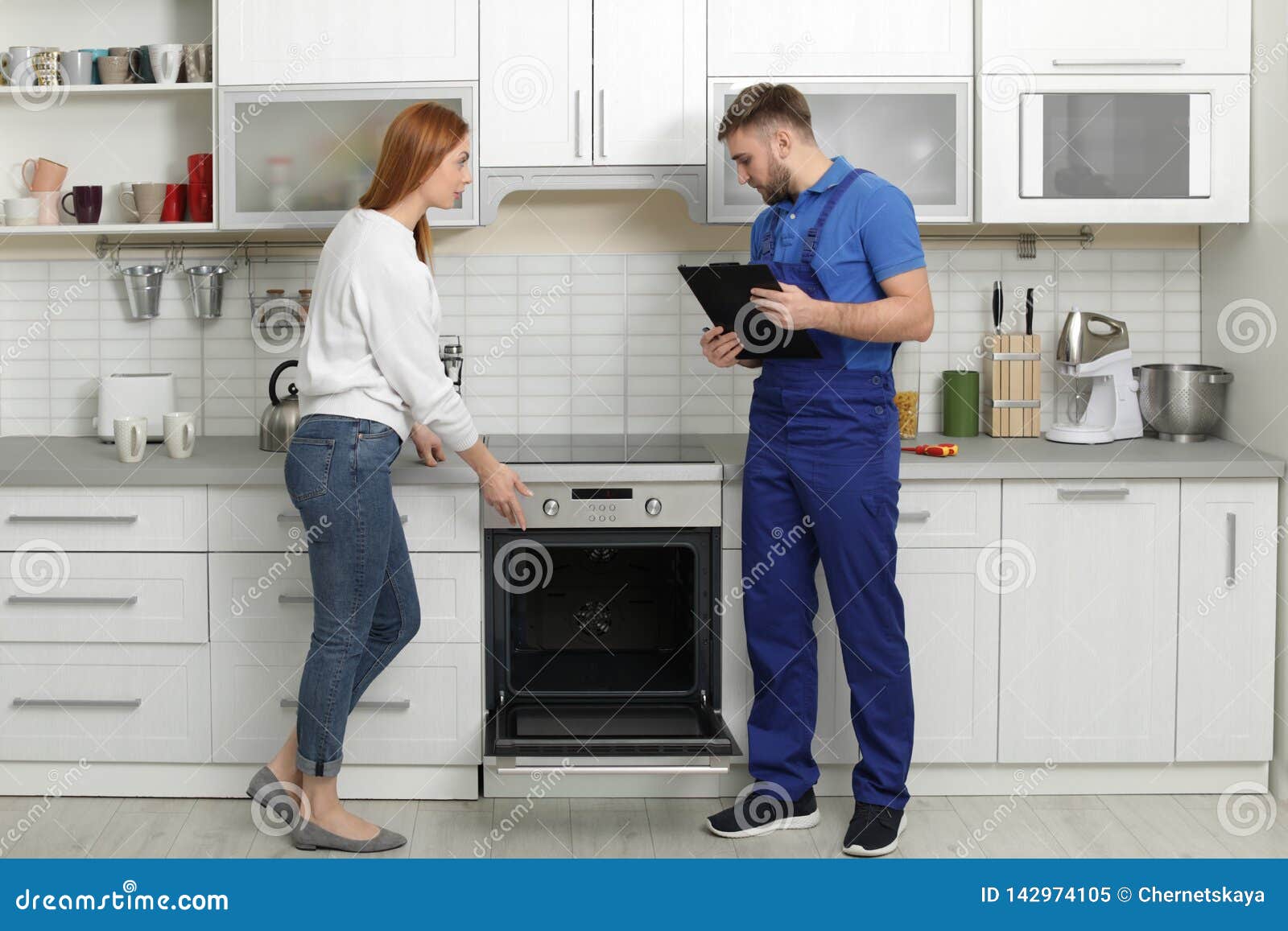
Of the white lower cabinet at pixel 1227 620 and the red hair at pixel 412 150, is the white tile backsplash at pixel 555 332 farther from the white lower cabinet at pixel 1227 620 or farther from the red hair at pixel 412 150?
the red hair at pixel 412 150

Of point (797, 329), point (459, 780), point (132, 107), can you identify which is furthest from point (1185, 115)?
point (132, 107)

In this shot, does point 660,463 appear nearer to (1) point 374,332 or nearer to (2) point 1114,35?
(1) point 374,332

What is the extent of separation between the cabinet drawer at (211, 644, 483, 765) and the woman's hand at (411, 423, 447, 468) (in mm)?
414

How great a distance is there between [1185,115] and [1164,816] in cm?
160

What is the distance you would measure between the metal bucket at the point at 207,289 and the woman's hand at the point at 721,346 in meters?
1.41

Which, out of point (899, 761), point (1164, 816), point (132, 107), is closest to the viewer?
point (899, 761)

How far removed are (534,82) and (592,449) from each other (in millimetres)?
864

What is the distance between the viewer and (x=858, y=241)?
8.57 feet

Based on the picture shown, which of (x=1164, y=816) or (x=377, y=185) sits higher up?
(x=377, y=185)

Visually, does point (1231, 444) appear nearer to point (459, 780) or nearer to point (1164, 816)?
point (1164, 816)

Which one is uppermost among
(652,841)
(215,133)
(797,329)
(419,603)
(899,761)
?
(215,133)

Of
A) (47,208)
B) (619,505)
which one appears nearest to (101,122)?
(47,208)

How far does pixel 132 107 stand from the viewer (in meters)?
3.48

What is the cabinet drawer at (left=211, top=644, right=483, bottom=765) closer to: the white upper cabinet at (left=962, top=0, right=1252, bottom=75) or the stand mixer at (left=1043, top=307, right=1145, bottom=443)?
the stand mixer at (left=1043, top=307, right=1145, bottom=443)
